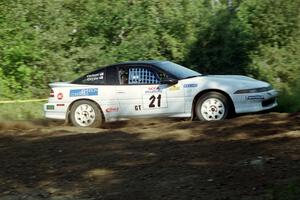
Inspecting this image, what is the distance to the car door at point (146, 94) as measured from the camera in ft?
38.2

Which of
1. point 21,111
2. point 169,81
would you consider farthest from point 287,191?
point 21,111

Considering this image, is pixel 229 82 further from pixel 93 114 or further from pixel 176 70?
pixel 93 114

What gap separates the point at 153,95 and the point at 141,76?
52 centimetres

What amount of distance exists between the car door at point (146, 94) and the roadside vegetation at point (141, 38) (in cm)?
528

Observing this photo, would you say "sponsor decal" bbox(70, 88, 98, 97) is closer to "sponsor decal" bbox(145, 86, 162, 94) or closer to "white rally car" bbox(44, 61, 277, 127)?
"white rally car" bbox(44, 61, 277, 127)

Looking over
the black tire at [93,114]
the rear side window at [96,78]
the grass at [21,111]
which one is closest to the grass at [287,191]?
the black tire at [93,114]

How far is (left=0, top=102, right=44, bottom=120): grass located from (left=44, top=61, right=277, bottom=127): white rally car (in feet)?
5.85

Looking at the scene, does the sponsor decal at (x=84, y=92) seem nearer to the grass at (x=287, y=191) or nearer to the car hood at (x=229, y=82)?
the car hood at (x=229, y=82)

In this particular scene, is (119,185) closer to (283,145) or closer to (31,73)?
(283,145)

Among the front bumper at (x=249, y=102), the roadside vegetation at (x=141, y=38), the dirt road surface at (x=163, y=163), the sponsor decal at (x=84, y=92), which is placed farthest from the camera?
the roadside vegetation at (x=141, y=38)

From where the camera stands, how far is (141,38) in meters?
17.7

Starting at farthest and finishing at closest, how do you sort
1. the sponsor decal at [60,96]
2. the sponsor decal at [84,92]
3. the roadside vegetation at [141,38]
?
the roadside vegetation at [141,38]
the sponsor decal at [60,96]
the sponsor decal at [84,92]

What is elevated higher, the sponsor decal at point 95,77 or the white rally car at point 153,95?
the sponsor decal at point 95,77

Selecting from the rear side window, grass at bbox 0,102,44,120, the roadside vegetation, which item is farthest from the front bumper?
the roadside vegetation
